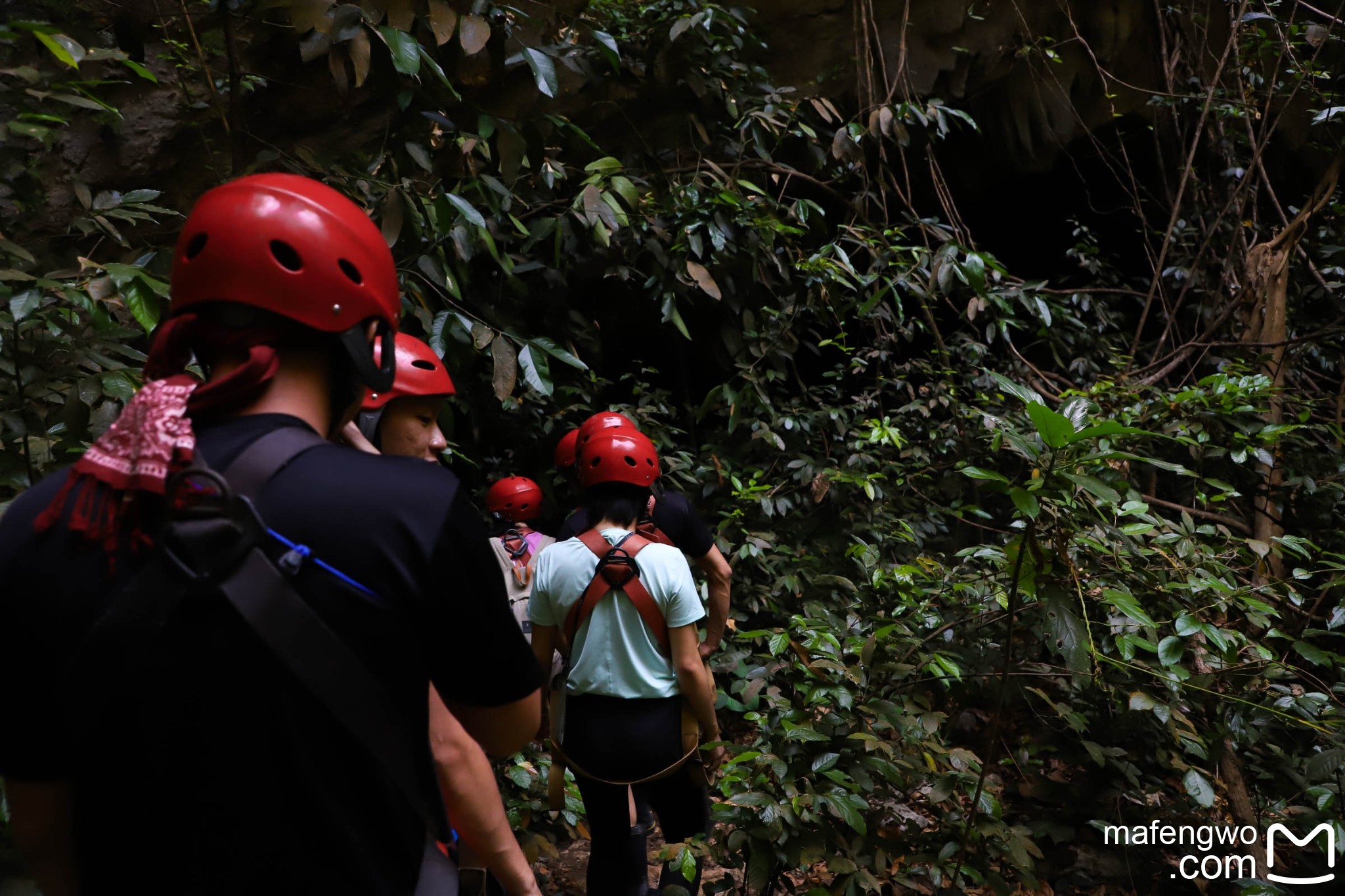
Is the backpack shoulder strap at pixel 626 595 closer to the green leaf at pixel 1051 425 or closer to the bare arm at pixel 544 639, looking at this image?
the bare arm at pixel 544 639

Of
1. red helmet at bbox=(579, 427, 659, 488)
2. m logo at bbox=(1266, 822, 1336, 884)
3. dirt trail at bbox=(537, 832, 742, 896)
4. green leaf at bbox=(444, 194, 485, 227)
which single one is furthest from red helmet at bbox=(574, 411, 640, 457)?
m logo at bbox=(1266, 822, 1336, 884)

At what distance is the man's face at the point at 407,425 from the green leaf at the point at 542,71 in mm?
1456

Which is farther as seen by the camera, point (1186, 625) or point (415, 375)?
point (1186, 625)

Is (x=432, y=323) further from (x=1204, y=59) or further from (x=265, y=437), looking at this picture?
(x=1204, y=59)

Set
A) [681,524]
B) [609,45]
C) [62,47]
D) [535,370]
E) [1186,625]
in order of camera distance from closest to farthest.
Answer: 1. [62,47]
2. [1186,625]
3. [535,370]
4. [609,45]
5. [681,524]

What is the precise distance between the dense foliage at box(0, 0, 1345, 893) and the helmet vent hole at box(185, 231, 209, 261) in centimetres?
118

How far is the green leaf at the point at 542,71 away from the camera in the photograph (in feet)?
9.73

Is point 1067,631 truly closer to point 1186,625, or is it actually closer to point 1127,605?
point 1127,605

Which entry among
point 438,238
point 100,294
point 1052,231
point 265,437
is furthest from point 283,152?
point 1052,231

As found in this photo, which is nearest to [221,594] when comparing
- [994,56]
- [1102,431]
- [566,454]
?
[1102,431]

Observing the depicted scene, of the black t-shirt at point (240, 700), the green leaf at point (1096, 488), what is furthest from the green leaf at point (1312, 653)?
the black t-shirt at point (240, 700)

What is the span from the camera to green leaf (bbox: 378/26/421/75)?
2.53 meters

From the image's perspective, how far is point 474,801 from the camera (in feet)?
4.67

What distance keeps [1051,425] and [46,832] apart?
6.31 feet
